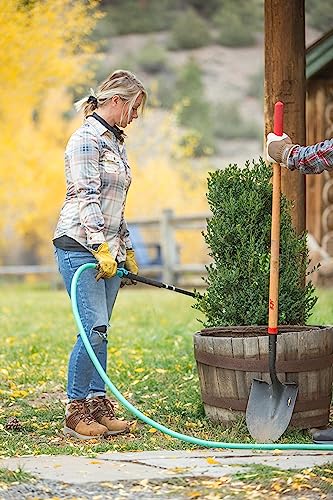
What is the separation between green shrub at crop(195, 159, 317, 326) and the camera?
5.04 m

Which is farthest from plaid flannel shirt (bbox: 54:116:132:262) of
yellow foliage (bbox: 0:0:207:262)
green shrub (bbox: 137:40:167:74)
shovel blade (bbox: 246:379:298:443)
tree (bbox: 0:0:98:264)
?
green shrub (bbox: 137:40:167:74)

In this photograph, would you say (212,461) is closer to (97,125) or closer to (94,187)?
(94,187)

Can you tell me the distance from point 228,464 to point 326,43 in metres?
7.91

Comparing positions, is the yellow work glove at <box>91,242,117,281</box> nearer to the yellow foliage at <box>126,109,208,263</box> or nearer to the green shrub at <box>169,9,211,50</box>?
the yellow foliage at <box>126,109,208,263</box>

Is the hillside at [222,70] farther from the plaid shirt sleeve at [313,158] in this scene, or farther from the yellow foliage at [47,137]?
the plaid shirt sleeve at [313,158]

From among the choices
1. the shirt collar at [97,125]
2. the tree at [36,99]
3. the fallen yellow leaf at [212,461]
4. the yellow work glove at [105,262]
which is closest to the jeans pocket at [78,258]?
the yellow work glove at [105,262]

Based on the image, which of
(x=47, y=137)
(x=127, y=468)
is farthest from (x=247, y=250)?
(x=47, y=137)

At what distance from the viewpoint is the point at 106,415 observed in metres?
5.08

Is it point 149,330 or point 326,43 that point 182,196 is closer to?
point 326,43

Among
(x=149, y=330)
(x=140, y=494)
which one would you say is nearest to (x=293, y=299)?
(x=140, y=494)

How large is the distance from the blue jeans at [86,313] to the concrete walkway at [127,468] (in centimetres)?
64

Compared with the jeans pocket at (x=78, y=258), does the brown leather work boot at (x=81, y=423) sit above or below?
below

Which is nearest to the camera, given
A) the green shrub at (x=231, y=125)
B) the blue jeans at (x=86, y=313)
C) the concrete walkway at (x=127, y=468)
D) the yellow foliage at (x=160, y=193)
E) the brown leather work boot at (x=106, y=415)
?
the concrete walkway at (x=127, y=468)

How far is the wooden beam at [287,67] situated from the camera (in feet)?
17.9
